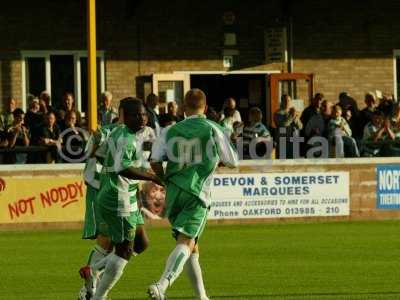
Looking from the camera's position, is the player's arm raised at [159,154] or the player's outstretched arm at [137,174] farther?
the player's arm raised at [159,154]

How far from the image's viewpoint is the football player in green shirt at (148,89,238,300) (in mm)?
12398

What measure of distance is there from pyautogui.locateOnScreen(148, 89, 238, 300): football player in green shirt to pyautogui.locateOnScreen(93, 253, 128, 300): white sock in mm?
556

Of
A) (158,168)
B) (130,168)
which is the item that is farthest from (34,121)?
(130,168)

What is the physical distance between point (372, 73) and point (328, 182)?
8192 millimetres

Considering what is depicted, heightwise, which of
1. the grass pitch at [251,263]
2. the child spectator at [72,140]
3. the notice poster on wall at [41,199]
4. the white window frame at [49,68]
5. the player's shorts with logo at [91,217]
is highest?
the white window frame at [49,68]

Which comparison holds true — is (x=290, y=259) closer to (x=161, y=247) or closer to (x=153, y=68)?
(x=161, y=247)

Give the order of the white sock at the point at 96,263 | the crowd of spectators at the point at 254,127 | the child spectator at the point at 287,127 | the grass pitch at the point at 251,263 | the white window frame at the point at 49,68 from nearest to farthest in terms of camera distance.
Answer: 1. the white sock at the point at 96,263
2. the grass pitch at the point at 251,263
3. the crowd of spectators at the point at 254,127
4. the child spectator at the point at 287,127
5. the white window frame at the point at 49,68

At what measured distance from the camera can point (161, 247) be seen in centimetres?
1995

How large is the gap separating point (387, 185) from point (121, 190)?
12.9m

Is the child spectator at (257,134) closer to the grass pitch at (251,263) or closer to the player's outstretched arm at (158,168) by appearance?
the grass pitch at (251,263)

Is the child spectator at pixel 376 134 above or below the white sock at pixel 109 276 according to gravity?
above

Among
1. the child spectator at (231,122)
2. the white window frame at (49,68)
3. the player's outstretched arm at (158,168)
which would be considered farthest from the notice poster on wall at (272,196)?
the player's outstretched arm at (158,168)

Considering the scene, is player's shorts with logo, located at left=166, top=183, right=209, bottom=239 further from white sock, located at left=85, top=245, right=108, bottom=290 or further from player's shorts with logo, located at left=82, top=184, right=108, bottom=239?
player's shorts with logo, located at left=82, top=184, right=108, bottom=239

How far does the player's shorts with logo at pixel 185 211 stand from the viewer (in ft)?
40.5
